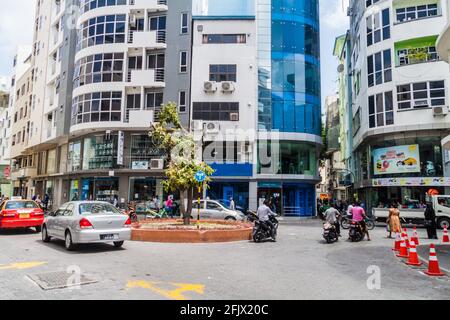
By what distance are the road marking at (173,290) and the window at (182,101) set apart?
24614mm

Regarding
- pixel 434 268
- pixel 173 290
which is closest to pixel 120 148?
pixel 173 290

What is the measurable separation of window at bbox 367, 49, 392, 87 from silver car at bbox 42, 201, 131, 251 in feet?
80.6

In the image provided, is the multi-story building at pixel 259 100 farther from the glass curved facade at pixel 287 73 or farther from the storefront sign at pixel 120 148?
the storefront sign at pixel 120 148

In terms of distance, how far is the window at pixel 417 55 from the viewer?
85.4 ft

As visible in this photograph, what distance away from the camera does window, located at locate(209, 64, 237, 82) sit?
101 ft

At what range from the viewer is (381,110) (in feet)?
90.7

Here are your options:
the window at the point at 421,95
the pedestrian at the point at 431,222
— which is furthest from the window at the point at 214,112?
the pedestrian at the point at 431,222

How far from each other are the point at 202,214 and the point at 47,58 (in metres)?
31.4

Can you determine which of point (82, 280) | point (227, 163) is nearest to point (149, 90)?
point (227, 163)

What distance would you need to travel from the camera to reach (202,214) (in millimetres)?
21297

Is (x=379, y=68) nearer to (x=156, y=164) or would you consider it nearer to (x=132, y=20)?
(x=156, y=164)

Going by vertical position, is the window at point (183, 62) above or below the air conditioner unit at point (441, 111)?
above

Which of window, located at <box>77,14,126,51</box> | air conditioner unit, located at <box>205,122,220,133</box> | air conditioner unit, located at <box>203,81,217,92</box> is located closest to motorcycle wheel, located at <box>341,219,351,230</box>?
air conditioner unit, located at <box>205,122,220,133</box>
